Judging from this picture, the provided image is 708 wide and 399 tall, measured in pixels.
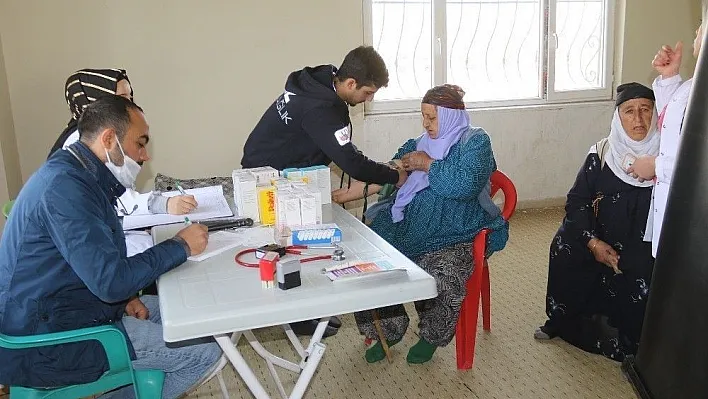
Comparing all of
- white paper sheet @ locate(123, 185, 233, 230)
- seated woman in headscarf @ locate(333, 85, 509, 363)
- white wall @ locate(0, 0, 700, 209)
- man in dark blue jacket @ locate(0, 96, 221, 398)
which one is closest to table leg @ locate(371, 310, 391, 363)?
seated woman in headscarf @ locate(333, 85, 509, 363)

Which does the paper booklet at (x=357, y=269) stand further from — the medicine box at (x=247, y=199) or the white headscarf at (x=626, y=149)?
the white headscarf at (x=626, y=149)

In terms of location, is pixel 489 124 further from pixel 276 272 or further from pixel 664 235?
pixel 664 235

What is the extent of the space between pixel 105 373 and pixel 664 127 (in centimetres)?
174

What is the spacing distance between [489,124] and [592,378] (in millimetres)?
2514

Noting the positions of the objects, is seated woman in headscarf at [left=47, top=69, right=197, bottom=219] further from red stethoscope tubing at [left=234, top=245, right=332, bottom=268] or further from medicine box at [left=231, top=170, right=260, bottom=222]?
red stethoscope tubing at [left=234, top=245, right=332, bottom=268]

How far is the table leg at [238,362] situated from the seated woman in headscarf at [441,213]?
98 cm

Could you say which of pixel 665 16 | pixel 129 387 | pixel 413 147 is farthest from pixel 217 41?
pixel 665 16

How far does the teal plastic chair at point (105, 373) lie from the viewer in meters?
1.58

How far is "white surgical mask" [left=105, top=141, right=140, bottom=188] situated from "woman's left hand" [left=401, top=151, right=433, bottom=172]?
1211 millimetres

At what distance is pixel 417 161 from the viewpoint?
273 cm

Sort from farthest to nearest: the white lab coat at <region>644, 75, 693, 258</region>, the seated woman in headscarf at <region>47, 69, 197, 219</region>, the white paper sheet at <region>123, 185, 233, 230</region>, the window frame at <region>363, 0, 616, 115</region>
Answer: the window frame at <region>363, 0, 616, 115</region> → the seated woman in headscarf at <region>47, 69, 197, 219</region> → the white paper sheet at <region>123, 185, 233, 230</region> → the white lab coat at <region>644, 75, 693, 258</region>

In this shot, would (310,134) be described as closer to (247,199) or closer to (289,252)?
(247,199)

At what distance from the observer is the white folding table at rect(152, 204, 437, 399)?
1479mm

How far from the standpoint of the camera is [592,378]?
264 centimetres
